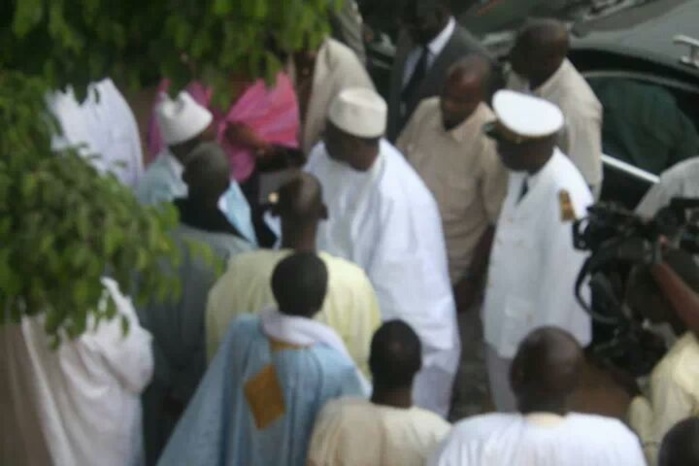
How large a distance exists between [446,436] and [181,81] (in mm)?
1271

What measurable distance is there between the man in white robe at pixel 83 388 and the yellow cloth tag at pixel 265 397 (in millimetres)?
500

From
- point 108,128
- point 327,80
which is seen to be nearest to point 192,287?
point 108,128

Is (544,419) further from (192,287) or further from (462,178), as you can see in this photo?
(462,178)

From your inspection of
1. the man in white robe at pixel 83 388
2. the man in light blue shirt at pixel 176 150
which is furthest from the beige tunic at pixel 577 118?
the man in white robe at pixel 83 388

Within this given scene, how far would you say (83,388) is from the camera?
230 inches

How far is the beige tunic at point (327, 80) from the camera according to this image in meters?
7.82

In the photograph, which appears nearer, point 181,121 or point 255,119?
point 181,121

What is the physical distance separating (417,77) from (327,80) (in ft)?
1.81

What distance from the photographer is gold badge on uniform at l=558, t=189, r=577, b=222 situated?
20.6ft

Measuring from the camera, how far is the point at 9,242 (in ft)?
12.7

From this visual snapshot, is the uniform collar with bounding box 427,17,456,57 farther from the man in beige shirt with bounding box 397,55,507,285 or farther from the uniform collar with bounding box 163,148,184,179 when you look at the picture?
the uniform collar with bounding box 163,148,184,179

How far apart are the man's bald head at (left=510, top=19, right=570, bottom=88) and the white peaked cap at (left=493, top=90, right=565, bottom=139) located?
97 cm

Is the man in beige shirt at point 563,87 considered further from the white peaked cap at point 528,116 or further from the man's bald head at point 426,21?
the white peaked cap at point 528,116

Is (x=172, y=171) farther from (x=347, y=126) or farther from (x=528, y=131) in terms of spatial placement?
(x=528, y=131)
